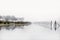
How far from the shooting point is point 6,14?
3.35ft

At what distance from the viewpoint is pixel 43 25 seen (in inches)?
40.3

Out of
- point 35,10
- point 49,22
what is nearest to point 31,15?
point 35,10

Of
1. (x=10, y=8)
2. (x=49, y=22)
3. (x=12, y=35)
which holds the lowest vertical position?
(x=12, y=35)

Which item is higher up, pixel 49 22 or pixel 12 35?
pixel 49 22

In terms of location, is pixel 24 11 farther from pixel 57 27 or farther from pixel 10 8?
pixel 57 27

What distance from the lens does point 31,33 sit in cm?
102

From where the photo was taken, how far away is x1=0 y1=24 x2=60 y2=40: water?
1.02 m

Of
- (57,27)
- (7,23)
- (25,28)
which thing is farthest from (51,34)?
(7,23)

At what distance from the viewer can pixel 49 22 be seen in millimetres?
1021

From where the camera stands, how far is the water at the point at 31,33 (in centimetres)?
102

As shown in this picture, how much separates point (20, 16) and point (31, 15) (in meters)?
0.09

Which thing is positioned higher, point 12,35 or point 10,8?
point 10,8

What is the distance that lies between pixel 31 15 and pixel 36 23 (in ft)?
0.24

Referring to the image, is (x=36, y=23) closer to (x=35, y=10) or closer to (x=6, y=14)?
(x=35, y=10)
